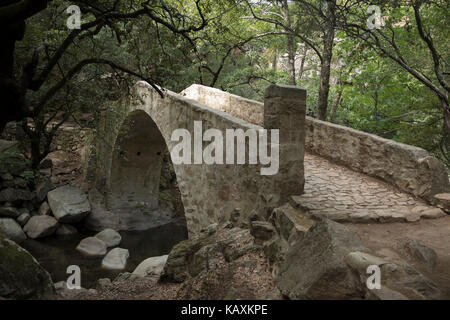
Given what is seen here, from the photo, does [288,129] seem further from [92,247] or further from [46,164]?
[46,164]

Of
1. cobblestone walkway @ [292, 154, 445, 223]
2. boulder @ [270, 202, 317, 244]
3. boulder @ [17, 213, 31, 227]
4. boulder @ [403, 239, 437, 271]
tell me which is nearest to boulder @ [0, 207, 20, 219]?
boulder @ [17, 213, 31, 227]

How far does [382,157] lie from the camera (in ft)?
16.4

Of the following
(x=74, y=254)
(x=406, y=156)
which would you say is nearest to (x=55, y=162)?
(x=74, y=254)

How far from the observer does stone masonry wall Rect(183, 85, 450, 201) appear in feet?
13.9

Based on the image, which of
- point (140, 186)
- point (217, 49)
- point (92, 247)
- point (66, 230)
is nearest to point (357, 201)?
point (217, 49)

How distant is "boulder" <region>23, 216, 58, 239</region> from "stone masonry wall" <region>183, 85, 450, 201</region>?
8.42 m

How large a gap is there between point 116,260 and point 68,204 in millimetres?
3436

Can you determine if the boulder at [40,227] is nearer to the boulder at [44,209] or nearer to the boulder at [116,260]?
the boulder at [44,209]

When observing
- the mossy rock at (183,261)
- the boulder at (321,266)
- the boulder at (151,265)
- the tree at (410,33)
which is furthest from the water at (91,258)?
the tree at (410,33)

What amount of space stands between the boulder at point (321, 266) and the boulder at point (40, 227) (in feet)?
31.4

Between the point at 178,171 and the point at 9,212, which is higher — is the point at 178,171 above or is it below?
above

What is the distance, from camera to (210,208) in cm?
550
